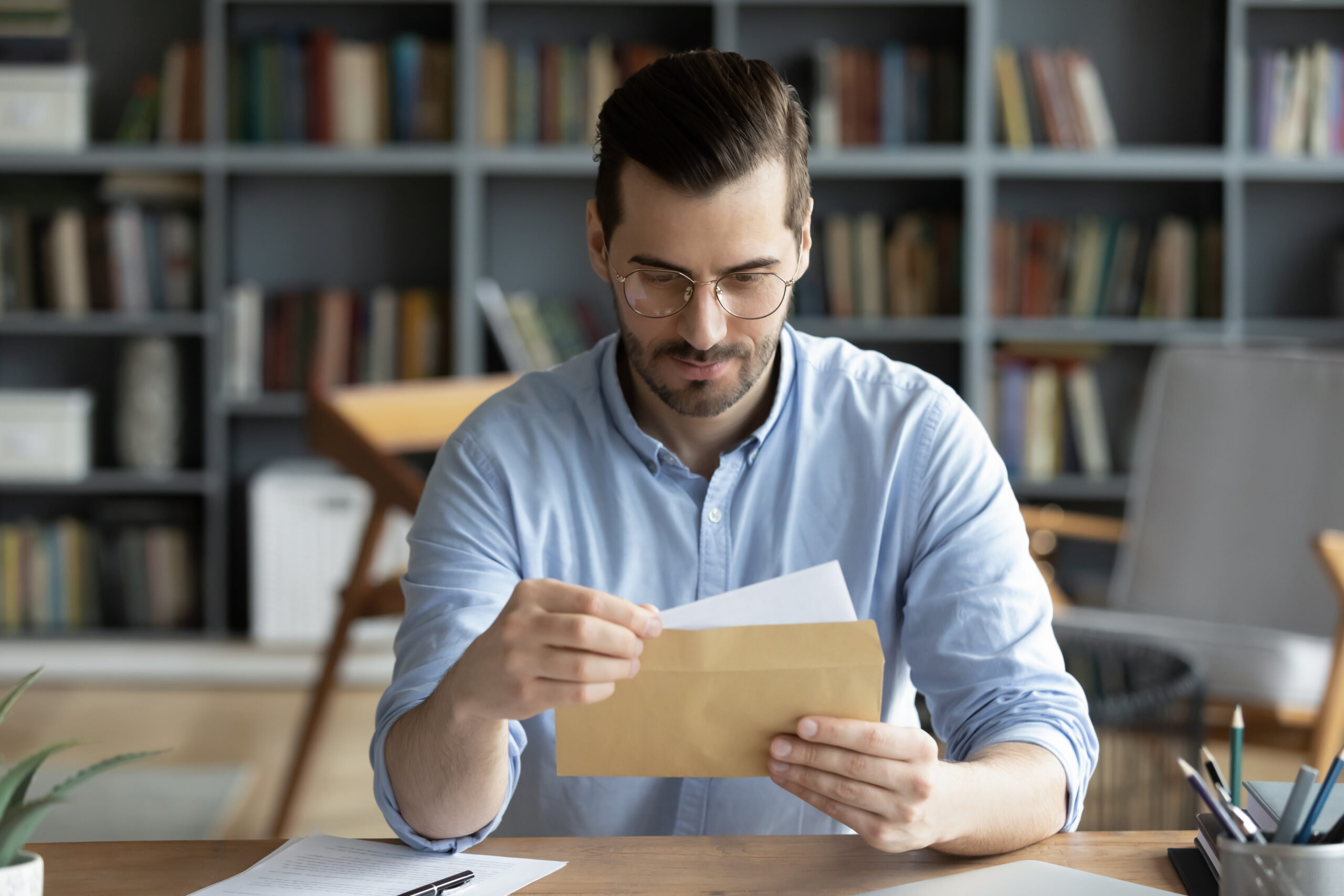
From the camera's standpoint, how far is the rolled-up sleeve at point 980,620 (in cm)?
100

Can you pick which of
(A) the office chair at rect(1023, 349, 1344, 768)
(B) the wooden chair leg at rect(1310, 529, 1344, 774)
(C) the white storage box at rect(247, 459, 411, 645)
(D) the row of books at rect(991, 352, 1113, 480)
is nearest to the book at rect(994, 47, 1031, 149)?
(D) the row of books at rect(991, 352, 1113, 480)

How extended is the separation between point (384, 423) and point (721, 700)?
4.84 feet

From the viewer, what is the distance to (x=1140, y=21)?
3.58 metres

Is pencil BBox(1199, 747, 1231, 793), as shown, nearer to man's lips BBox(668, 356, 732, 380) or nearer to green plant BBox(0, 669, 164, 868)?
man's lips BBox(668, 356, 732, 380)

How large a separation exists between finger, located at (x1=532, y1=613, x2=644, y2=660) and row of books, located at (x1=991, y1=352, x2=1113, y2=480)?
112 inches

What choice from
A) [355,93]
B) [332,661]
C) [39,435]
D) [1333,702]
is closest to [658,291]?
[332,661]

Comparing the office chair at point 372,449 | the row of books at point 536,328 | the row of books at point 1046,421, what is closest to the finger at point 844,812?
the office chair at point 372,449

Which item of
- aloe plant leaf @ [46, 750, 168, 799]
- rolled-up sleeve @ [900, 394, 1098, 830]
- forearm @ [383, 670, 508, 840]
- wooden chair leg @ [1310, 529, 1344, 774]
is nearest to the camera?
aloe plant leaf @ [46, 750, 168, 799]

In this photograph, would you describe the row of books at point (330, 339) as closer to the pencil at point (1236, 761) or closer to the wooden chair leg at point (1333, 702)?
the wooden chair leg at point (1333, 702)

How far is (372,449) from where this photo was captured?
209cm

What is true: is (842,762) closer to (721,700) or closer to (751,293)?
(721,700)

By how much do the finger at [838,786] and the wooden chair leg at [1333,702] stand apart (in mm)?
1551

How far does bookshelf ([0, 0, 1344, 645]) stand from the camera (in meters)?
3.35

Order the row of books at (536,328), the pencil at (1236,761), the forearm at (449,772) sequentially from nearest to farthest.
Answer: the pencil at (1236,761) < the forearm at (449,772) < the row of books at (536,328)
